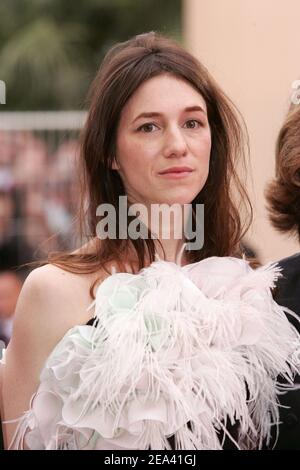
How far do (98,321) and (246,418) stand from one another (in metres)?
0.39

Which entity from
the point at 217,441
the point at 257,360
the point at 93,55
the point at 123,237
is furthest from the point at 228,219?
the point at 93,55

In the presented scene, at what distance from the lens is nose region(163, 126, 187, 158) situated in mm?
2303

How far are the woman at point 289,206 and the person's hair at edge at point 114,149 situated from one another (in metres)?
0.19

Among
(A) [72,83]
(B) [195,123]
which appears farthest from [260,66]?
(A) [72,83]


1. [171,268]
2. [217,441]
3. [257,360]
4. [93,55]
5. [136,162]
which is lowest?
[217,441]

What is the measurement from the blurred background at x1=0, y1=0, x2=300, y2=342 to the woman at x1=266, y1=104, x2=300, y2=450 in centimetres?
11

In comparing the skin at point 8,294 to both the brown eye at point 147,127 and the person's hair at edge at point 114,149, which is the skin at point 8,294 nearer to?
the person's hair at edge at point 114,149

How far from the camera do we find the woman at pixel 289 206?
7.55 ft

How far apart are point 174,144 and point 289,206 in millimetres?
758

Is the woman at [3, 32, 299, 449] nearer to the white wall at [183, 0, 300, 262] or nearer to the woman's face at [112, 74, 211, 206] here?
the woman's face at [112, 74, 211, 206]

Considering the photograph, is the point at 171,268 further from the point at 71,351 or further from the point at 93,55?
the point at 93,55

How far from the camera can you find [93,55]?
1310cm

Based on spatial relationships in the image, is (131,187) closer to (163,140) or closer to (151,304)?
(163,140)

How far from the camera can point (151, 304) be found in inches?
87.6
